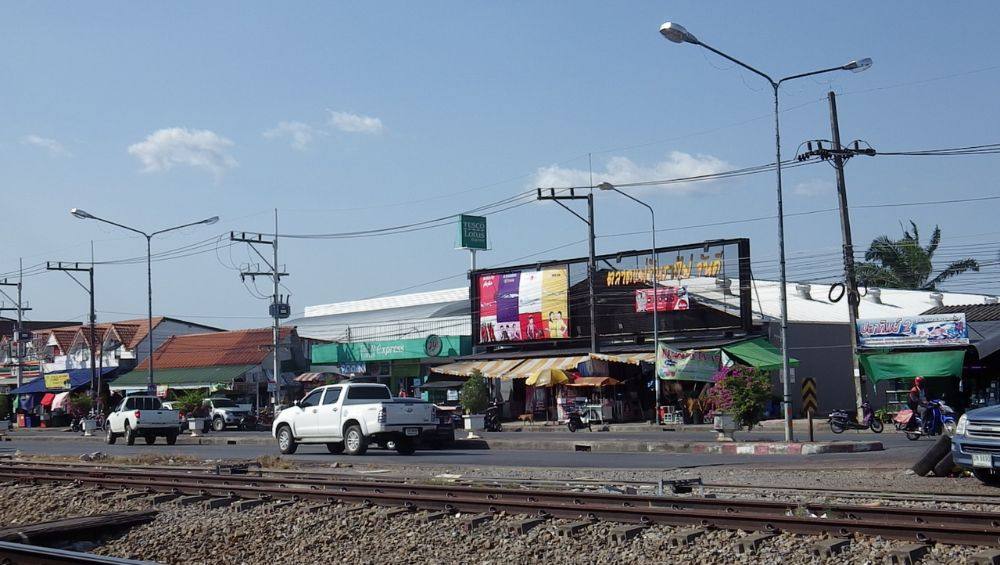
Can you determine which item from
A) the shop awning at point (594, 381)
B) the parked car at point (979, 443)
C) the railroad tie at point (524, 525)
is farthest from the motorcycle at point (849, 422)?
the railroad tie at point (524, 525)

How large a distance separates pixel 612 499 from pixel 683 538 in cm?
308

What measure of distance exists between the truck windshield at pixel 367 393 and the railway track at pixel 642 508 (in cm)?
893

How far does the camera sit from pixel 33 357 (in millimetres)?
81812

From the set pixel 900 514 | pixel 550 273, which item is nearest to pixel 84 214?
pixel 550 273

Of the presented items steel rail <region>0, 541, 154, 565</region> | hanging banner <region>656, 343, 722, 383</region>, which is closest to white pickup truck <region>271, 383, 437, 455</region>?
steel rail <region>0, 541, 154, 565</region>

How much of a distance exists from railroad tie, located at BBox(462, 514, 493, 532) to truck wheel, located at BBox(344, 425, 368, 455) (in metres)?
14.6

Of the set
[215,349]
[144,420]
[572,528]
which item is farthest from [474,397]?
[572,528]

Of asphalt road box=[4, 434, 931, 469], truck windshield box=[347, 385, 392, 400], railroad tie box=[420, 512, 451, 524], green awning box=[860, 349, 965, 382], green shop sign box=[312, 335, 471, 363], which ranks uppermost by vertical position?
green shop sign box=[312, 335, 471, 363]

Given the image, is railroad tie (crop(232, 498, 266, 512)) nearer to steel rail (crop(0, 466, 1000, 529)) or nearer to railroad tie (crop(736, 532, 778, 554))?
steel rail (crop(0, 466, 1000, 529))

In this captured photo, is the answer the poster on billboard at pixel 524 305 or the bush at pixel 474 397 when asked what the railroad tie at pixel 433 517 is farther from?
the poster on billboard at pixel 524 305

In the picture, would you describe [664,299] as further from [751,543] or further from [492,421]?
[751,543]

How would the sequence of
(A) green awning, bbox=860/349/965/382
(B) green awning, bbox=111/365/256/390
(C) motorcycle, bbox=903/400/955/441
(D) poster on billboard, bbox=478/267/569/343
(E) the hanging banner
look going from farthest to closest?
(B) green awning, bbox=111/365/256/390 < (D) poster on billboard, bbox=478/267/569/343 < (E) the hanging banner < (A) green awning, bbox=860/349/965/382 < (C) motorcycle, bbox=903/400/955/441

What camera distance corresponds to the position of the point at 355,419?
2703 centimetres

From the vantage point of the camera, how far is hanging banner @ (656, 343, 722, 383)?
42938mm
